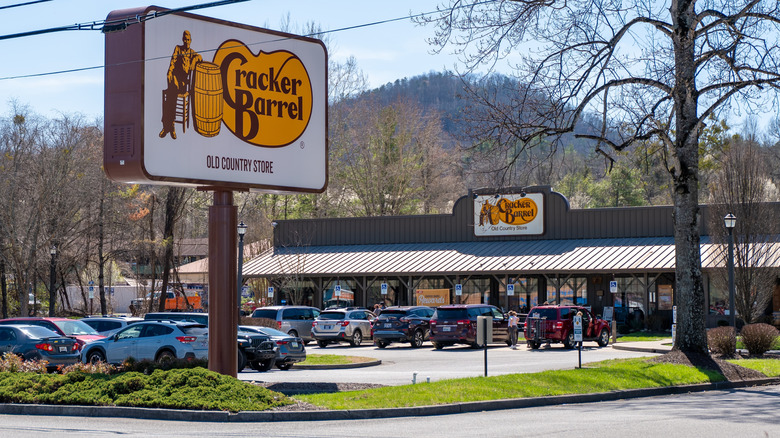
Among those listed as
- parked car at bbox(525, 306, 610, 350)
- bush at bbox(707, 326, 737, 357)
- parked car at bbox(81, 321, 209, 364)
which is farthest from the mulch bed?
parked car at bbox(525, 306, 610, 350)

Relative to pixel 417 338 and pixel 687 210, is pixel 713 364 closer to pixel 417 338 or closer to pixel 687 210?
pixel 687 210

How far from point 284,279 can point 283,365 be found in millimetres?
25304

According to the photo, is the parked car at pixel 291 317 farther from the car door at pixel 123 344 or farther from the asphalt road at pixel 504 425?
the asphalt road at pixel 504 425

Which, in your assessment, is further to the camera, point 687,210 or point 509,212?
point 509,212

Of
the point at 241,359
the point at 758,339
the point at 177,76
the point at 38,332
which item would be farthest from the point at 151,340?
the point at 758,339

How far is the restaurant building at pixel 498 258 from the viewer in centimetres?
4384

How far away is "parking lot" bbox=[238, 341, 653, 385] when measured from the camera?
876 inches

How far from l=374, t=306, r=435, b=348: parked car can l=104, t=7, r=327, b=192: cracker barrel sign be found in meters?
17.6

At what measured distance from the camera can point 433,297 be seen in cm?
4925

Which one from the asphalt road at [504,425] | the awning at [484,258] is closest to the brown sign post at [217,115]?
the asphalt road at [504,425]

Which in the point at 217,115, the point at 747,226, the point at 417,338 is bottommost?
the point at 417,338

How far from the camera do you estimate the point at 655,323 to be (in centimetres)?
4369

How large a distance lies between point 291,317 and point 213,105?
2102 centimetres

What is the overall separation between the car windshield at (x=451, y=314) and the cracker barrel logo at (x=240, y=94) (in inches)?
662
